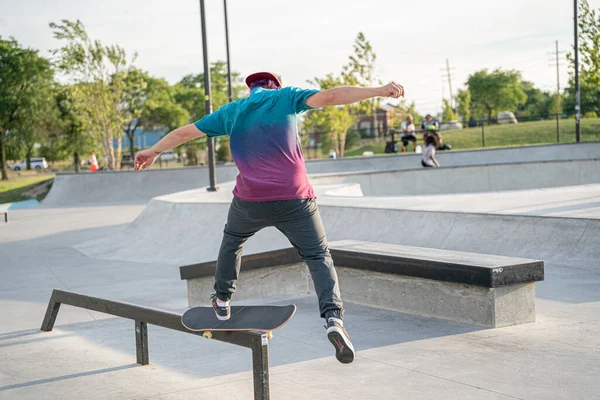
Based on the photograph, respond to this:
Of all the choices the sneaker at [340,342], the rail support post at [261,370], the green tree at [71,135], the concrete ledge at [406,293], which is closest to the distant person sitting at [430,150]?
the concrete ledge at [406,293]

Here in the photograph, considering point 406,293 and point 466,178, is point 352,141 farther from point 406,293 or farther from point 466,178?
point 406,293

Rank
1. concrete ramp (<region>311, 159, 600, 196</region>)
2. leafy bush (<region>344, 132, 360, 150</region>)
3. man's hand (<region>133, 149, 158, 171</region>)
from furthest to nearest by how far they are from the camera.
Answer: leafy bush (<region>344, 132, 360, 150</region>), concrete ramp (<region>311, 159, 600, 196</region>), man's hand (<region>133, 149, 158, 171</region>)

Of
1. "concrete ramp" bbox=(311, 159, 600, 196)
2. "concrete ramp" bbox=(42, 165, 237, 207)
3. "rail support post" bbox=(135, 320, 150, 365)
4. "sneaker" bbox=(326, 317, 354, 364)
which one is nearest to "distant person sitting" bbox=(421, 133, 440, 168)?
"concrete ramp" bbox=(311, 159, 600, 196)

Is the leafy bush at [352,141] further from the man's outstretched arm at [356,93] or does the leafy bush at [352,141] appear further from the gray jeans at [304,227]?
the man's outstretched arm at [356,93]

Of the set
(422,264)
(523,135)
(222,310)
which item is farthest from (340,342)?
(523,135)

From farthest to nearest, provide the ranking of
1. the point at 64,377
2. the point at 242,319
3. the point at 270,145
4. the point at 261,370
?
the point at 64,377
the point at 242,319
the point at 270,145
the point at 261,370

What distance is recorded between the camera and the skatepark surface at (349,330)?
4746 mm

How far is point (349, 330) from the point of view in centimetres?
625

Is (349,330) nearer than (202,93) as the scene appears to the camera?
Yes

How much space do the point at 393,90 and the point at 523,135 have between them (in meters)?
39.7

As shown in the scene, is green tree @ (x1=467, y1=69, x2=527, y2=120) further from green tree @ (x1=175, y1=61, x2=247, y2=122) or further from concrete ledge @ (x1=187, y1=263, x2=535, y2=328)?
concrete ledge @ (x1=187, y1=263, x2=535, y2=328)

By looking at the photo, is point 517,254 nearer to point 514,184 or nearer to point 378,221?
point 378,221

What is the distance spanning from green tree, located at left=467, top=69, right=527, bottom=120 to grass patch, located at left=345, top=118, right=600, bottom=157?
44848 millimetres

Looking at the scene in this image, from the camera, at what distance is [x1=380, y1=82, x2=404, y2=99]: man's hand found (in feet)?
13.0
